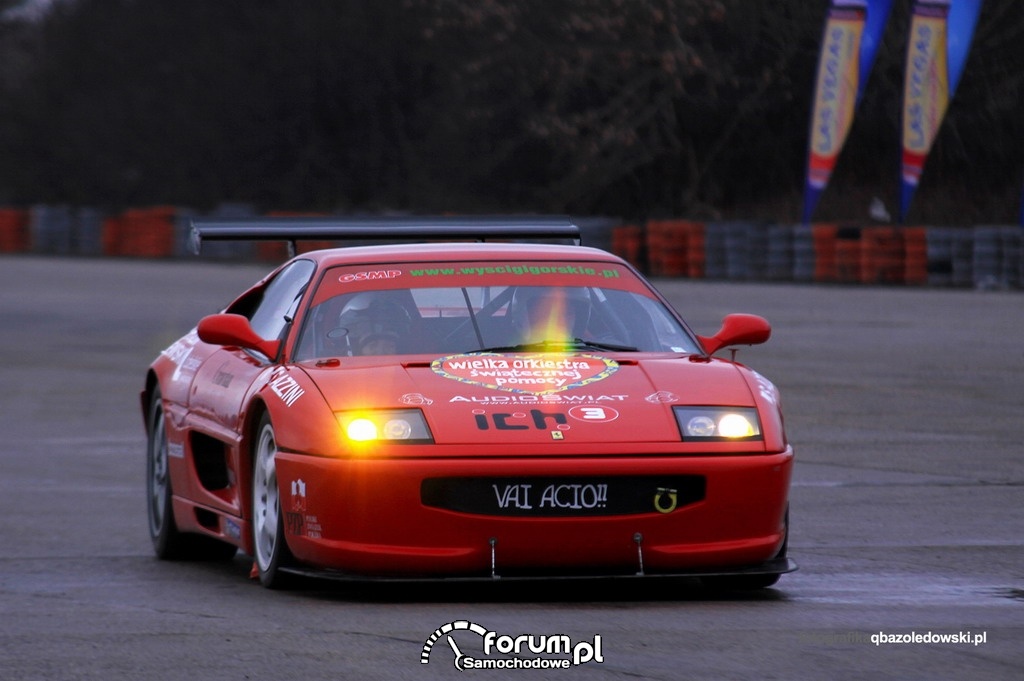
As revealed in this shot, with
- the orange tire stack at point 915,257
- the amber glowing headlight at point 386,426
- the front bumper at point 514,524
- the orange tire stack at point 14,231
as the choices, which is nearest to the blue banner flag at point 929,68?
the orange tire stack at point 915,257

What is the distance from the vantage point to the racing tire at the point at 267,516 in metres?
7.16

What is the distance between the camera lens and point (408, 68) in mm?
70625

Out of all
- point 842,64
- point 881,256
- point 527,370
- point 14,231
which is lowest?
point 14,231

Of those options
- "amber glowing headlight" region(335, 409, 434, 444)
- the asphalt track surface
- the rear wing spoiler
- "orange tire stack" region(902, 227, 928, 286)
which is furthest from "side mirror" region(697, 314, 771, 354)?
"orange tire stack" region(902, 227, 928, 286)

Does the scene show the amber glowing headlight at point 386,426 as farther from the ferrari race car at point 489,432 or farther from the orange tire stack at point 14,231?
the orange tire stack at point 14,231

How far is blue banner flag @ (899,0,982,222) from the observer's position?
115 feet

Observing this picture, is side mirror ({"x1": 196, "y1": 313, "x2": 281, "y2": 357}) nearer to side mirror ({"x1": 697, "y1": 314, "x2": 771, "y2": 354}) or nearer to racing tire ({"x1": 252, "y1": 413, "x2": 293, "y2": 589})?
racing tire ({"x1": 252, "y1": 413, "x2": 293, "y2": 589})

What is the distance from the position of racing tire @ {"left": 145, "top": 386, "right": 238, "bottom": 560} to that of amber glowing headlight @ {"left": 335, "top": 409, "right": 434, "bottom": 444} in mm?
1840

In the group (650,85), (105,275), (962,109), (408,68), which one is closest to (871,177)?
(962,109)

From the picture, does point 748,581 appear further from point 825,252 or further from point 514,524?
point 825,252

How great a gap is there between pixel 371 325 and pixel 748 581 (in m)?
1.68

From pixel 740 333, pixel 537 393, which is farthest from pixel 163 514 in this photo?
pixel 740 333

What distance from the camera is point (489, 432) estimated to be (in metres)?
6.84

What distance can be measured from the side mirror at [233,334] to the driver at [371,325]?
0.85ft
